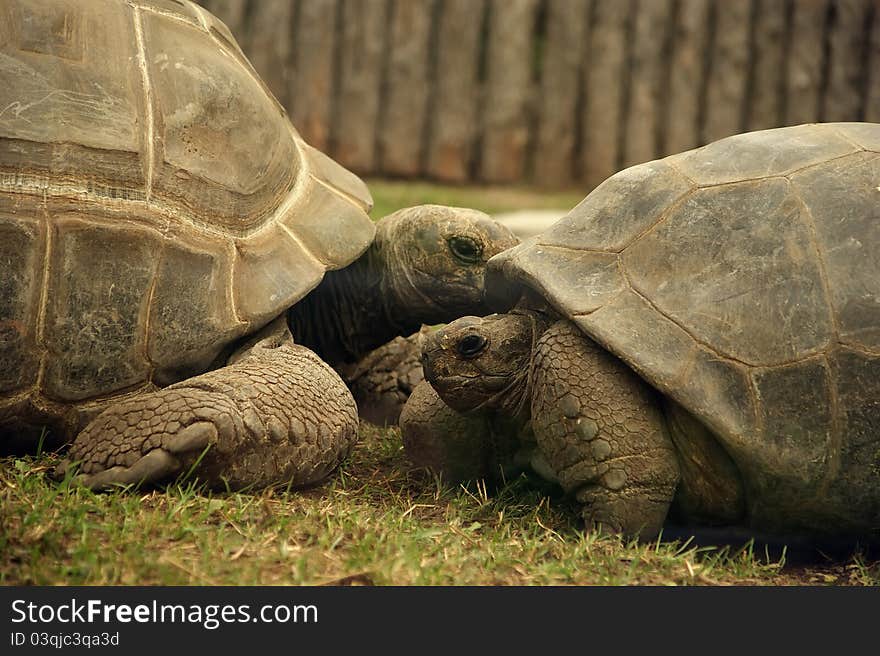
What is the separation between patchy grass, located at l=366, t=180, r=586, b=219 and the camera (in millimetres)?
8812

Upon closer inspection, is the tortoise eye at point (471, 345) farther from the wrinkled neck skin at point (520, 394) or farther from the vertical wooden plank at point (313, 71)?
the vertical wooden plank at point (313, 71)

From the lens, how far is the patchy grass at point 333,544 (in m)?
2.61

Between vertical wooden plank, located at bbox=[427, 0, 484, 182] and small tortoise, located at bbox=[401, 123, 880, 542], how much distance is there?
6.12 meters

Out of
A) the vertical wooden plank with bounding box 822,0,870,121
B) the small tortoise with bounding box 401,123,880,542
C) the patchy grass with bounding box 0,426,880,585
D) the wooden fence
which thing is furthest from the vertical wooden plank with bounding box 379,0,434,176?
the patchy grass with bounding box 0,426,880,585

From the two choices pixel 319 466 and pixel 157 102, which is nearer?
pixel 319 466

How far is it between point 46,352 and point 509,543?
1612mm

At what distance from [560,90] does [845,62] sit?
7.88 ft

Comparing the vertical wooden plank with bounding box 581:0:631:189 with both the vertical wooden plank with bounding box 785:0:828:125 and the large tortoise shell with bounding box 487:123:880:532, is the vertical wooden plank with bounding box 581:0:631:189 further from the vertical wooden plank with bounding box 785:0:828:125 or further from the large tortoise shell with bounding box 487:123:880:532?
the large tortoise shell with bounding box 487:123:880:532

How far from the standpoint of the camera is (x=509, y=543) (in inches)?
122

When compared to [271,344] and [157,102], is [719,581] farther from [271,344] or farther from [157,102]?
[157,102]

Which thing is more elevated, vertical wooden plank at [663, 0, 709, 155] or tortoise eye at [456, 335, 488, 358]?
vertical wooden plank at [663, 0, 709, 155]
